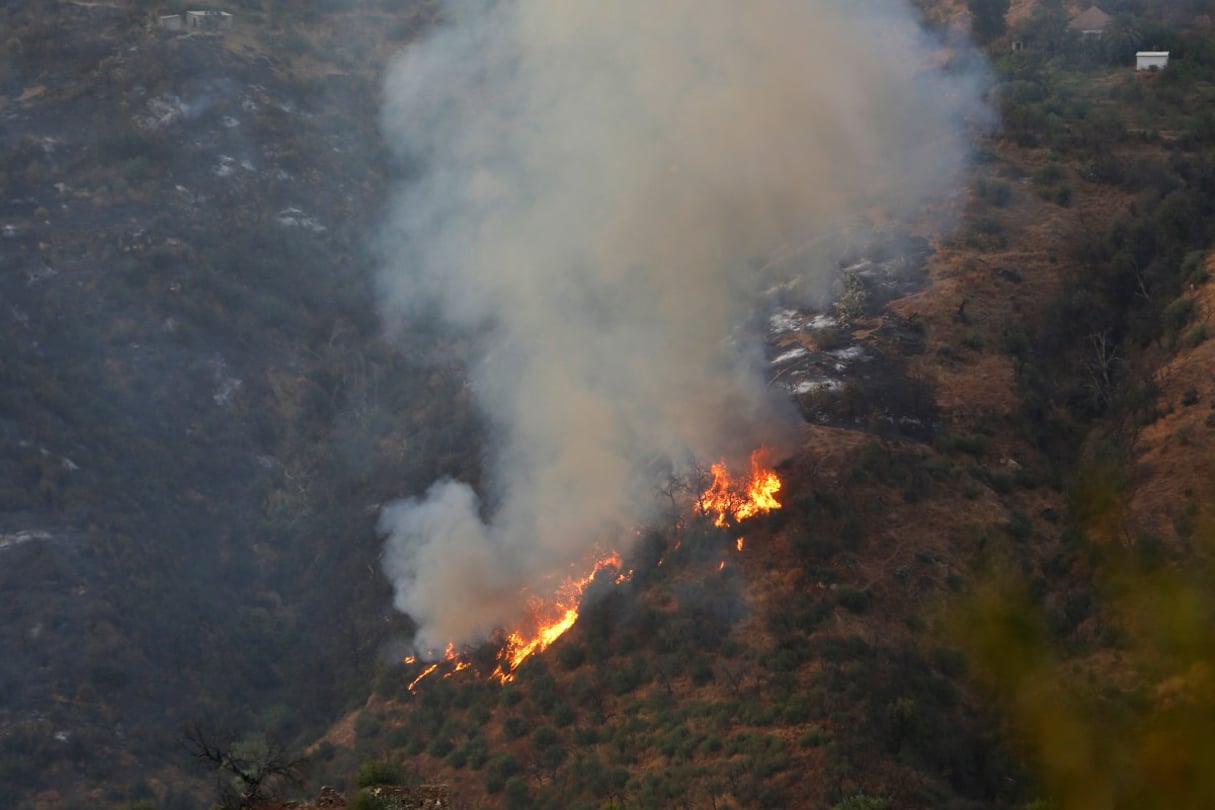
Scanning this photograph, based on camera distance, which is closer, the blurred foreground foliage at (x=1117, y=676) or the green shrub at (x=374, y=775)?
the blurred foreground foliage at (x=1117, y=676)

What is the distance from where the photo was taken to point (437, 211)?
61469 mm

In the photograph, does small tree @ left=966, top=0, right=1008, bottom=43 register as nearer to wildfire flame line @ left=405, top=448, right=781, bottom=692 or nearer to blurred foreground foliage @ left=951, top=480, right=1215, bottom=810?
wildfire flame line @ left=405, top=448, right=781, bottom=692

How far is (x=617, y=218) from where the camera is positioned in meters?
52.7

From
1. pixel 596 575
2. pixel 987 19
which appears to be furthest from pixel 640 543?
pixel 987 19

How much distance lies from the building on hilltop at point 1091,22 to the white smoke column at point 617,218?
6.67 m

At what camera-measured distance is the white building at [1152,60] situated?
55.8 m

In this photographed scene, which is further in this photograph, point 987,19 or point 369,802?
point 987,19

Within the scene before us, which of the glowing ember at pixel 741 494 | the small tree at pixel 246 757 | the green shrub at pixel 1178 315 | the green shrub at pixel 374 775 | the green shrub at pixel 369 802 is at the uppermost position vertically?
the green shrub at pixel 1178 315

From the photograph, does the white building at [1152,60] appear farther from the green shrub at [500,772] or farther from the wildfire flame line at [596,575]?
the green shrub at [500,772]

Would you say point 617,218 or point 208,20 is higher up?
point 617,218

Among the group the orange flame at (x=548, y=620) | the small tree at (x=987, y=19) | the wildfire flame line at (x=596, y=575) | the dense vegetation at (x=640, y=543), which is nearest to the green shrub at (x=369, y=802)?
the dense vegetation at (x=640, y=543)

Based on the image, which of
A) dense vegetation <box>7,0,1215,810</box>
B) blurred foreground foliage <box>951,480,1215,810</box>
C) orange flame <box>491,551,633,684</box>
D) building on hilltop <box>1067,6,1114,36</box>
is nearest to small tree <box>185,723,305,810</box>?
dense vegetation <box>7,0,1215,810</box>

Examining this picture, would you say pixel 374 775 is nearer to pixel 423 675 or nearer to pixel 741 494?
pixel 423 675

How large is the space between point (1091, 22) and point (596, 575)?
37.8 m
